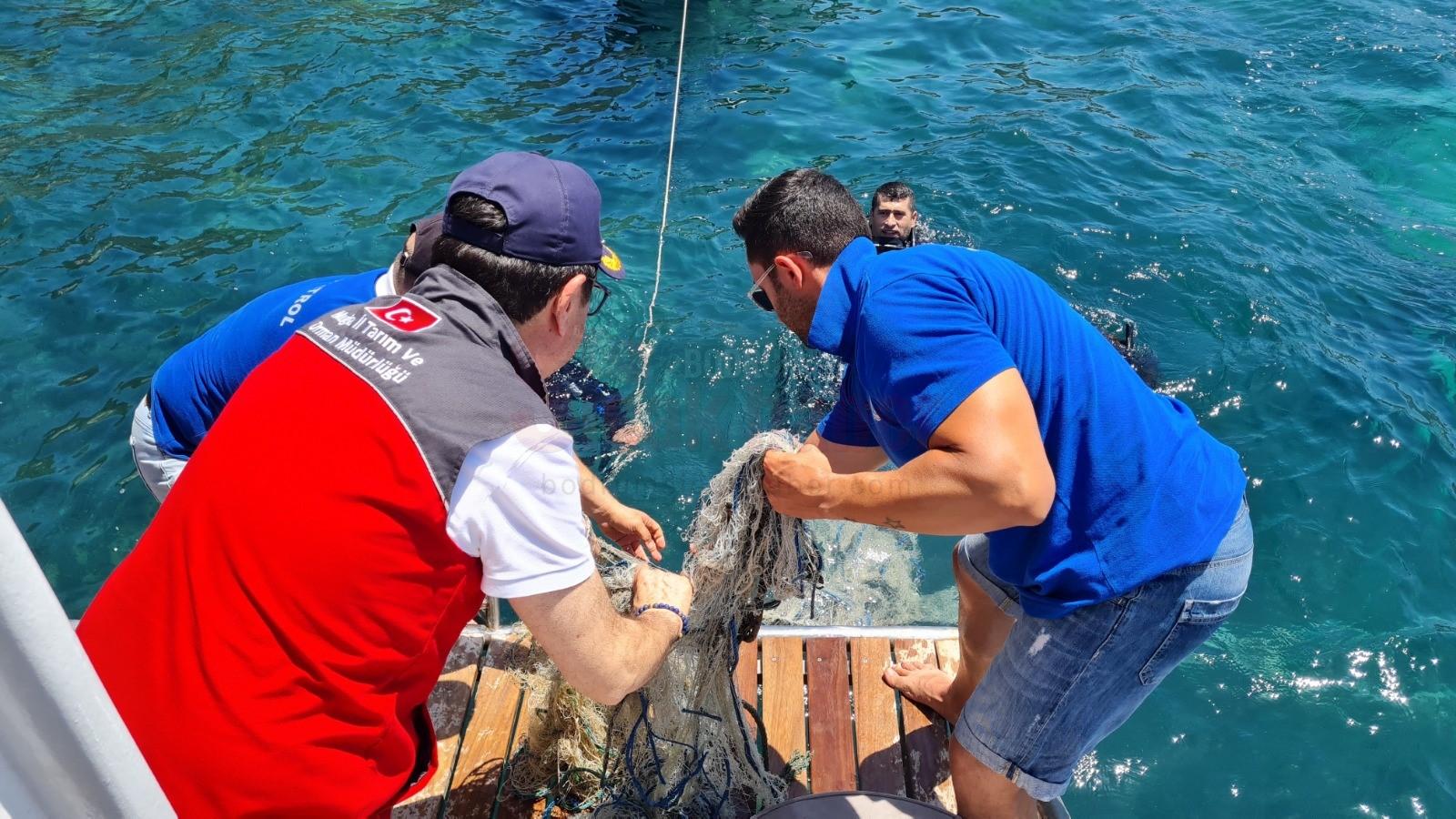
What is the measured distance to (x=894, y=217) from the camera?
614 centimetres

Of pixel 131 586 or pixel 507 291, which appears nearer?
pixel 131 586

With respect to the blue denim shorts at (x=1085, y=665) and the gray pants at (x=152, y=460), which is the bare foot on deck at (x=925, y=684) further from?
the gray pants at (x=152, y=460)

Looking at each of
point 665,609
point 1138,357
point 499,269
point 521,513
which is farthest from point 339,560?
point 1138,357

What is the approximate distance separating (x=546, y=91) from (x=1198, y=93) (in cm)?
641

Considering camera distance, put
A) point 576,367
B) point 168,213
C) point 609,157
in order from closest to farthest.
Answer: point 576,367 → point 168,213 → point 609,157

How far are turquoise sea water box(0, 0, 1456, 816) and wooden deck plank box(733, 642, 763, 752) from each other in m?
1.69

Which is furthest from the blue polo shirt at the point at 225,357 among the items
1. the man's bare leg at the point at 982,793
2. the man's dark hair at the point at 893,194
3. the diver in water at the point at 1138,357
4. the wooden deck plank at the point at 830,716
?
the diver in water at the point at 1138,357

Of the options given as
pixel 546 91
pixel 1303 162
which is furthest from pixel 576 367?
pixel 1303 162

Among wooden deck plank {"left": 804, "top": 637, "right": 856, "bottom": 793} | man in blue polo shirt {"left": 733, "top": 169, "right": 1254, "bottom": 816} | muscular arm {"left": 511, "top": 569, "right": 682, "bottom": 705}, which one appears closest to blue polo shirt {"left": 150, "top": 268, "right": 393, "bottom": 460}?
man in blue polo shirt {"left": 733, "top": 169, "right": 1254, "bottom": 816}

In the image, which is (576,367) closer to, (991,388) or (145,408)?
(145,408)

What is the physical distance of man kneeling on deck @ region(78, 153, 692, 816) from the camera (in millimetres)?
1652

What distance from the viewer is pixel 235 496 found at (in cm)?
168

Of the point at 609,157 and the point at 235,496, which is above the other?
the point at 235,496

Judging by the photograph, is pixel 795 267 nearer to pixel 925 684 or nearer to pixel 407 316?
pixel 407 316
